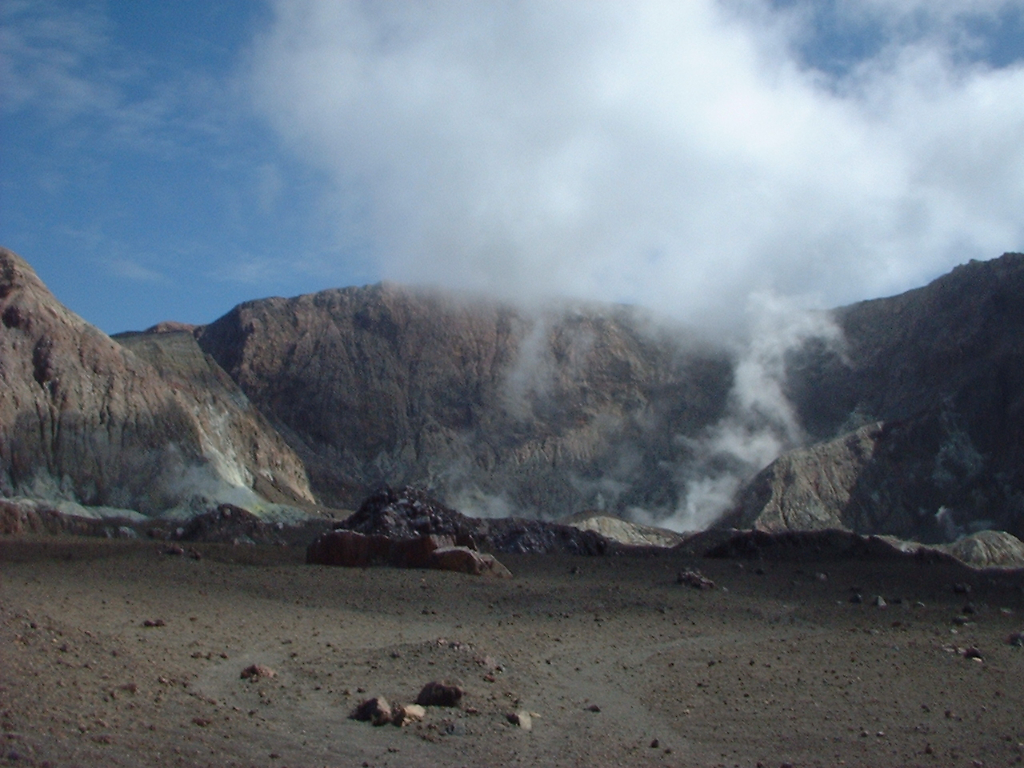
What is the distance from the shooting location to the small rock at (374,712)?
7.96 meters

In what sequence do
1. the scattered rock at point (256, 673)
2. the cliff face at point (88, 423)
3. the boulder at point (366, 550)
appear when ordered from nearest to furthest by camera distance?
the scattered rock at point (256, 673)
the boulder at point (366, 550)
the cliff face at point (88, 423)

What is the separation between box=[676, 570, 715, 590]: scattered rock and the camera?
56.4 feet

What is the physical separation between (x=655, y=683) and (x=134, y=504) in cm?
3660

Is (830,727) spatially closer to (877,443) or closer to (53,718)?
(53,718)

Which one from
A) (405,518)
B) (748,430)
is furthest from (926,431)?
(405,518)

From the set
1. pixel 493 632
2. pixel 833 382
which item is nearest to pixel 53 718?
pixel 493 632

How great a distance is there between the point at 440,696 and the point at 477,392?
6520 cm

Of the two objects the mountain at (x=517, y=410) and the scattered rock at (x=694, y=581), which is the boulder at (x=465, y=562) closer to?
the scattered rock at (x=694, y=581)

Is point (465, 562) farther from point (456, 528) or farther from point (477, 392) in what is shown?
point (477, 392)

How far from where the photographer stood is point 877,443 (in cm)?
5728

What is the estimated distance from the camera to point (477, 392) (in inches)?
2899

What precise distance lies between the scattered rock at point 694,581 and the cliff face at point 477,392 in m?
46.9

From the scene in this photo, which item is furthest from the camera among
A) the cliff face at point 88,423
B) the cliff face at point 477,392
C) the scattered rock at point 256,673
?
the cliff face at point 477,392

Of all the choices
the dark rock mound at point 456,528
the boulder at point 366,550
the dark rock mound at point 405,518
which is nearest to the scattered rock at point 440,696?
the boulder at point 366,550
